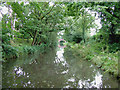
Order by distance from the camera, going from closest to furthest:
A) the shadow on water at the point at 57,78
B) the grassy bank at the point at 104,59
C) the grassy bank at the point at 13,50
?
the shadow on water at the point at 57,78 < the grassy bank at the point at 104,59 < the grassy bank at the point at 13,50

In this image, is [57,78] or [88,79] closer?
[88,79]

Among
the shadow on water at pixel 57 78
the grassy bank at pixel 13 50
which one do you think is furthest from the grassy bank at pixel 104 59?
the grassy bank at pixel 13 50

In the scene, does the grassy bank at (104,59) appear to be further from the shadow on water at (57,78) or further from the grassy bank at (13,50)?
the grassy bank at (13,50)

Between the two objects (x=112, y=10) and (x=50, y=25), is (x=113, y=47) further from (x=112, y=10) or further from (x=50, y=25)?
(x=50, y=25)

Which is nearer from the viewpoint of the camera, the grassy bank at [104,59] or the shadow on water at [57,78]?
the shadow on water at [57,78]

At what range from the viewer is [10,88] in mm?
2689

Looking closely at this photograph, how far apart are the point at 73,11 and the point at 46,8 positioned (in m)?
9.51

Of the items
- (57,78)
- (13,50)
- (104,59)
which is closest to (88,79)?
(57,78)

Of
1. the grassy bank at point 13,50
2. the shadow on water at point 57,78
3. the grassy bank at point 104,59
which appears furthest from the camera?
the grassy bank at point 13,50

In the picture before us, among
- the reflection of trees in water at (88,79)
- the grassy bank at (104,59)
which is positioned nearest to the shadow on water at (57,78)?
the reflection of trees in water at (88,79)

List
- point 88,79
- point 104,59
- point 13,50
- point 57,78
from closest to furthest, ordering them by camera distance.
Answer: point 88,79 → point 57,78 → point 104,59 → point 13,50

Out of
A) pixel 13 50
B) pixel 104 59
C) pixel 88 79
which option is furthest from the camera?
pixel 13 50

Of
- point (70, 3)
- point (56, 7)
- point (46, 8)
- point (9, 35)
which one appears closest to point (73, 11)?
point (70, 3)

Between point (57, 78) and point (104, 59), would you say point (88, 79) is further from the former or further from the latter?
point (104, 59)
